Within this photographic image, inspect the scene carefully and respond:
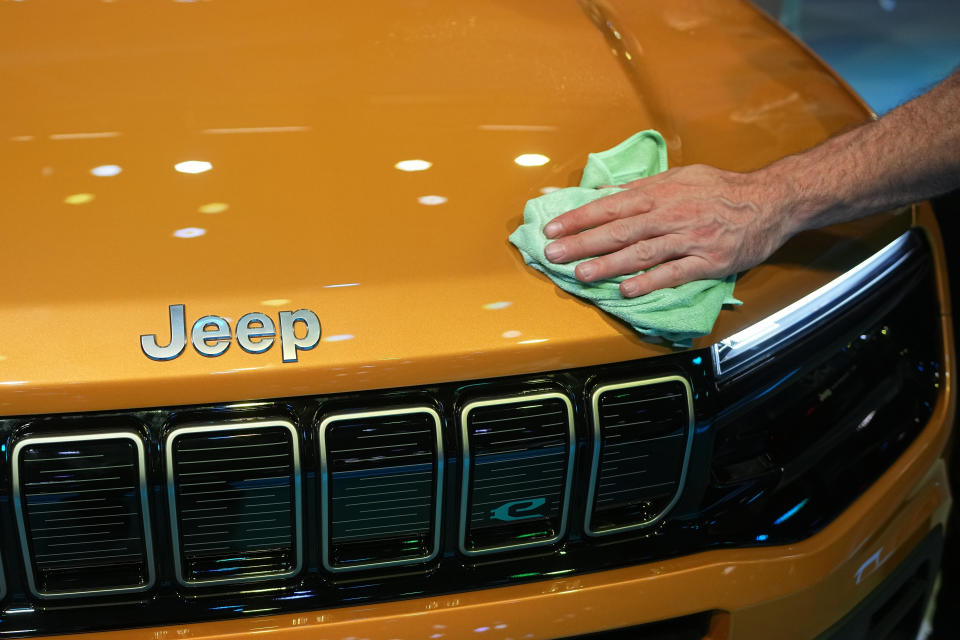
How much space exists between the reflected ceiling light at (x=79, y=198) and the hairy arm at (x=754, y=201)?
632mm

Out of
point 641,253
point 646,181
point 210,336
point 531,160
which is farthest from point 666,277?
point 210,336

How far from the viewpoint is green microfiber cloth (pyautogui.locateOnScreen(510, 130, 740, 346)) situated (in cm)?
127

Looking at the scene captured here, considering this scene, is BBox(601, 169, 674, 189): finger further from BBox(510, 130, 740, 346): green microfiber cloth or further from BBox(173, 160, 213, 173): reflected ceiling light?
BBox(173, 160, 213, 173): reflected ceiling light

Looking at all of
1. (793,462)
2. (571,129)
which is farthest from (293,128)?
(793,462)

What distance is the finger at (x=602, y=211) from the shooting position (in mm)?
1335

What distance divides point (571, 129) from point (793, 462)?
0.64 m

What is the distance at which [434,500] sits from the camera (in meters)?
1.28

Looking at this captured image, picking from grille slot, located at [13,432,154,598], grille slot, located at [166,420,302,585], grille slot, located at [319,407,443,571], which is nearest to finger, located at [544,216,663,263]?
grille slot, located at [319,407,443,571]

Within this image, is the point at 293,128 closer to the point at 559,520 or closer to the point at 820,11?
the point at 559,520

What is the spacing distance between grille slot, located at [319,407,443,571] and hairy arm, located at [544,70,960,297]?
12.4 inches

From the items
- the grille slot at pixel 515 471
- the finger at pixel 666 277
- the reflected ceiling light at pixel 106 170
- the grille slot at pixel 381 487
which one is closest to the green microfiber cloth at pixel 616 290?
the finger at pixel 666 277

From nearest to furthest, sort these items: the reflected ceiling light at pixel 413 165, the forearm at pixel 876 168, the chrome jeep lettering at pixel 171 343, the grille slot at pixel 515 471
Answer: the chrome jeep lettering at pixel 171 343
the grille slot at pixel 515 471
the reflected ceiling light at pixel 413 165
the forearm at pixel 876 168

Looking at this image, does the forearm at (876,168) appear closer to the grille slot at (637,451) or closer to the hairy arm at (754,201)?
the hairy arm at (754,201)

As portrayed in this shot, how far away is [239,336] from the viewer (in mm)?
1162
